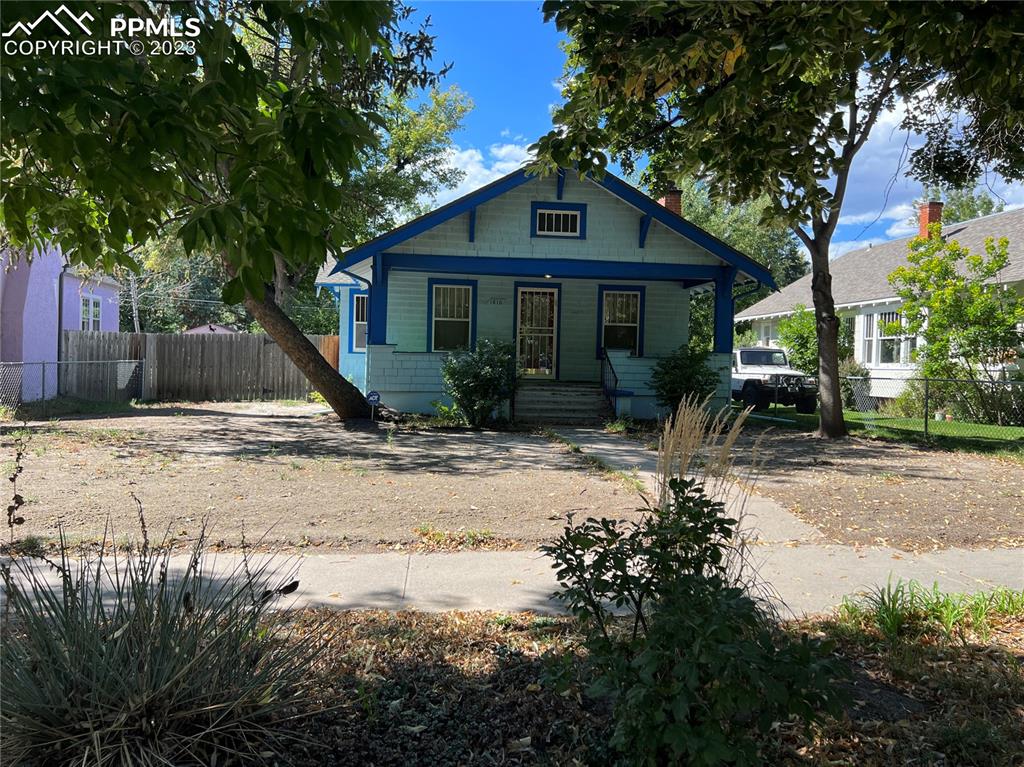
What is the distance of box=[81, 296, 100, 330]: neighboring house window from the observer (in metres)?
24.0

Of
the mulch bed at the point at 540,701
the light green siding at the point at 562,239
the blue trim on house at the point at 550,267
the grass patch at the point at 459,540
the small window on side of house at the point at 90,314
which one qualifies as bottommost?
the mulch bed at the point at 540,701

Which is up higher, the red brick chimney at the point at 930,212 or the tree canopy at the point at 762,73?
the red brick chimney at the point at 930,212

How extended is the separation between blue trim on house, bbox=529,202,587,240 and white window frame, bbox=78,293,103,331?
15062 mm

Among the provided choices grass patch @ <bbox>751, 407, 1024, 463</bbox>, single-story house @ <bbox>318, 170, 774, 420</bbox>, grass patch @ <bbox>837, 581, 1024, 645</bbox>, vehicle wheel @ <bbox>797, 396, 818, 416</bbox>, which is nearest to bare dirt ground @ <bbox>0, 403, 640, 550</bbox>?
grass patch @ <bbox>837, 581, 1024, 645</bbox>

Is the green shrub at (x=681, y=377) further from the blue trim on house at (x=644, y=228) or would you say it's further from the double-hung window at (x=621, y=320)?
the blue trim on house at (x=644, y=228)

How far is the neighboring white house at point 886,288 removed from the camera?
2172cm

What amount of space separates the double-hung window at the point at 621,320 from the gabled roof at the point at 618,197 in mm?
2694

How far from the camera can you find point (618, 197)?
16.7 meters

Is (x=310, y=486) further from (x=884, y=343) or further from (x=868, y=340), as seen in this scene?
(x=868, y=340)

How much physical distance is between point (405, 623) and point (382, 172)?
91.0ft

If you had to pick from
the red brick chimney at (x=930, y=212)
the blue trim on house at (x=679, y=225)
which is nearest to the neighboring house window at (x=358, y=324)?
the blue trim on house at (x=679, y=225)

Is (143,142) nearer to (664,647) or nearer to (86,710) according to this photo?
(86,710)

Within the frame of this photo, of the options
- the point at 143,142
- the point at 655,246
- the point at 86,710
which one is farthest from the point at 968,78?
the point at 655,246

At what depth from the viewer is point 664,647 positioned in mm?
2617
